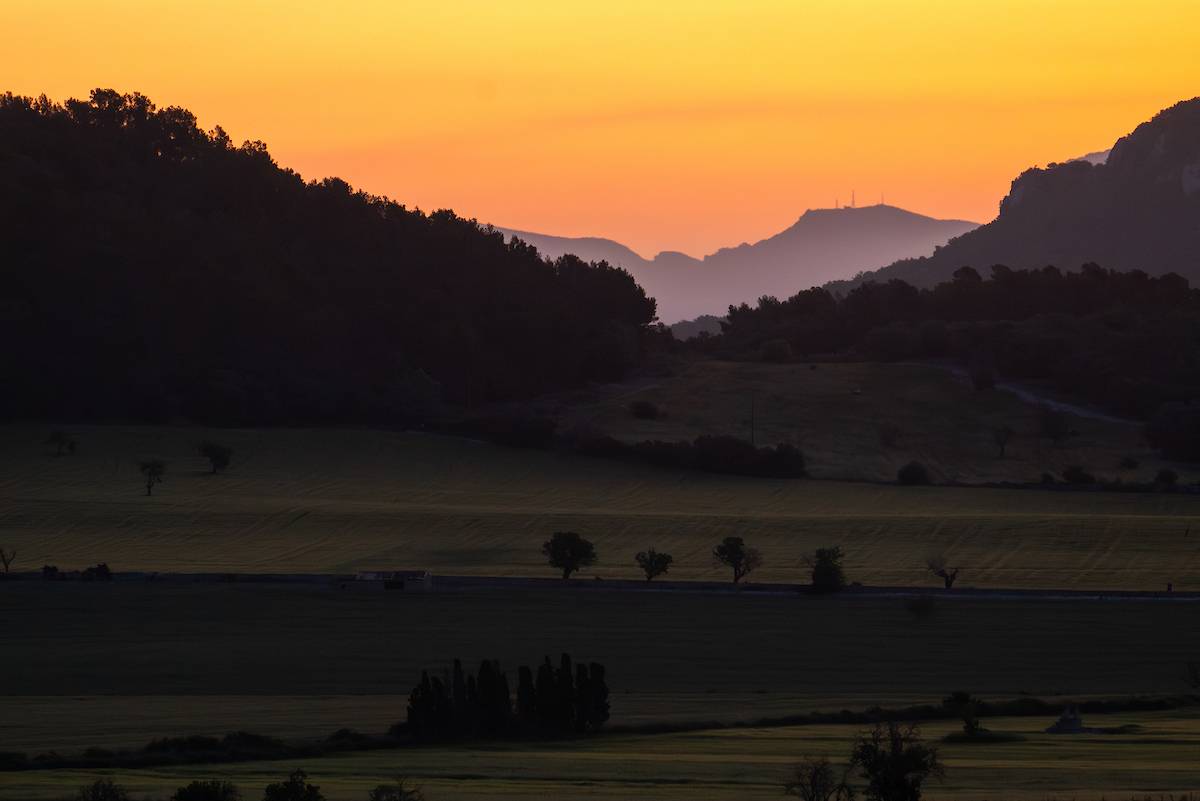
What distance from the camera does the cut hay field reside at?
62.2 m

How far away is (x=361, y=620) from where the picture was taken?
5088cm

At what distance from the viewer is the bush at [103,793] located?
27084 mm

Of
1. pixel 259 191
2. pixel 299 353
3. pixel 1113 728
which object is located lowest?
pixel 1113 728

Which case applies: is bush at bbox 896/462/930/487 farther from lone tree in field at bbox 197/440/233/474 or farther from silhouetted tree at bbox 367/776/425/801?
silhouetted tree at bbox 367/776/425/801

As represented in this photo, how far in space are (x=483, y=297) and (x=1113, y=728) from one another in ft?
280

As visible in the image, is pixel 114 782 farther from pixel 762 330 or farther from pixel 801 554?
pixel 762 330

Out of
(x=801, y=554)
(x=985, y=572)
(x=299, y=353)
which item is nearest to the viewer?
(x=985, y=572)

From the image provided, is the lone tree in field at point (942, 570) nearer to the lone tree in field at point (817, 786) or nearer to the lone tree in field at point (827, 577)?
the lone tree in field at point (827, 577)

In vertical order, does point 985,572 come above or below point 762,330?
below

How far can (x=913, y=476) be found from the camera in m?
87.6

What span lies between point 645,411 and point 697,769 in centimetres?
7126

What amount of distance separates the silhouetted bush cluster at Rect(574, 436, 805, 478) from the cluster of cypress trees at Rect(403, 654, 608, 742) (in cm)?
5262

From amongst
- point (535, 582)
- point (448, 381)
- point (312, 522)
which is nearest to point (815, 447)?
point (448, 381)

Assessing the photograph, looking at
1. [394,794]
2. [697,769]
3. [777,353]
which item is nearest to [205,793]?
[394,794]
